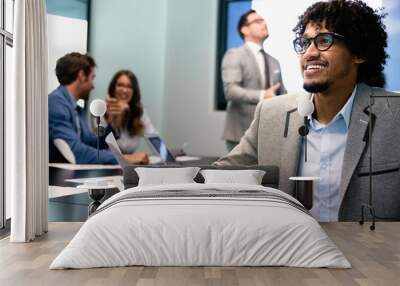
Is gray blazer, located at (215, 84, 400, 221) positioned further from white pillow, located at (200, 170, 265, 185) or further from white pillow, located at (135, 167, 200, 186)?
white pillow, located at (135, 167, 200, 186)

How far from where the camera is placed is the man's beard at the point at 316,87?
6.43 metres

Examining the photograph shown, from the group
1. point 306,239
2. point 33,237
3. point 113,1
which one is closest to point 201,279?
point 306,239

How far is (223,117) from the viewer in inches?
269

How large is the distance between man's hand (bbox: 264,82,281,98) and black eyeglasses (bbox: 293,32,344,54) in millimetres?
447

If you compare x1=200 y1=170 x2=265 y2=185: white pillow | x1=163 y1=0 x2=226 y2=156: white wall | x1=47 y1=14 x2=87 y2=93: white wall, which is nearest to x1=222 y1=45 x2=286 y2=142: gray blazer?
x1=163 y1=0 x2=226 y2=156: white wall

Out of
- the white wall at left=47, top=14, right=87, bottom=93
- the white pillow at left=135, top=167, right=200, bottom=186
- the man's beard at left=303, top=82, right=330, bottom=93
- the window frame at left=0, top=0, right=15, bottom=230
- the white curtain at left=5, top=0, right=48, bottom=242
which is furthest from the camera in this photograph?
the white wall at left=47, top=14, right=87, bottom=93

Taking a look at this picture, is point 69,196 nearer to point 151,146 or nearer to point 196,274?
point 151,146

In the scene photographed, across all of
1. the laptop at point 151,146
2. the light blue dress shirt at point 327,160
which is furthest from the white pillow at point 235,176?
the laptop at point 151,146

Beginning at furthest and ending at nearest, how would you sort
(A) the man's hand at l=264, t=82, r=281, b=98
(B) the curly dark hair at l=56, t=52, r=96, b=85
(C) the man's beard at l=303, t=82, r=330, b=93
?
(B) the curly dark hair at l=56, t=52, r=96, b=85 < (A) the man's hand at l=264, t=82, r=281, b=98 < (C) the man's beard at l=303, t=82, r=330, b=93

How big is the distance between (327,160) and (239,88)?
1320 mm

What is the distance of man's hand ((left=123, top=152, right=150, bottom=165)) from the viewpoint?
695 centimetres

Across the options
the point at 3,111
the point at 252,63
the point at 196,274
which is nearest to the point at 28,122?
the point at 3,111

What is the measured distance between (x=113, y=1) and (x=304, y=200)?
3426 millimetres

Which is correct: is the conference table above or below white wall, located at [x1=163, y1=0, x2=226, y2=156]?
below
